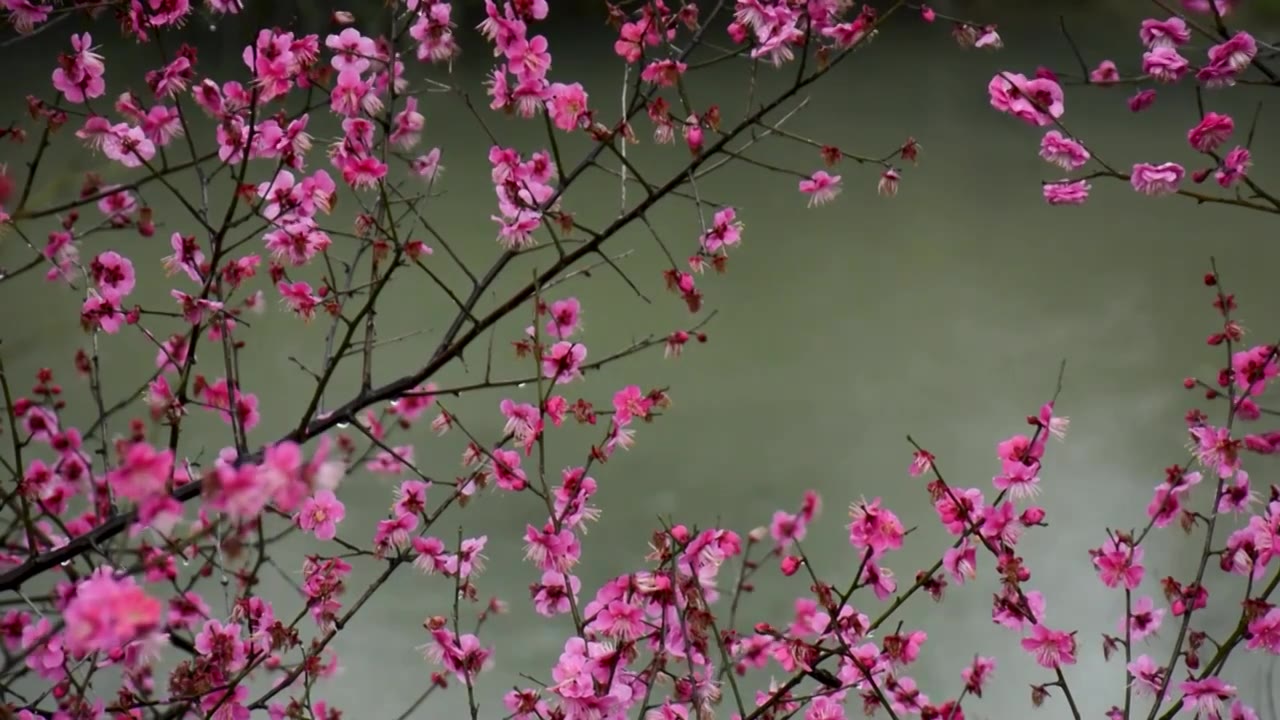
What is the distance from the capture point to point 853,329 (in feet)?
8.75

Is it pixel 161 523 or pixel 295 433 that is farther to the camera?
pixel 295 433

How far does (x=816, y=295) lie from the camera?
276cm

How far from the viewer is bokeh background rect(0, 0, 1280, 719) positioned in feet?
6.73

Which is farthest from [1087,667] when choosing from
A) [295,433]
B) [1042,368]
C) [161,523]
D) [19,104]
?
[19,104]

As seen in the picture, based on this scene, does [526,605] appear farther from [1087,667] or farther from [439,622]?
[1087,667]

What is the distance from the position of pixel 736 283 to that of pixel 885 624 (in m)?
1.03

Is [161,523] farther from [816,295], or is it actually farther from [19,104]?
[19,104]

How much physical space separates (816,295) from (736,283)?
194 millimetres

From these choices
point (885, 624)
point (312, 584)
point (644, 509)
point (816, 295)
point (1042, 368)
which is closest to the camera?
point (312, 584)

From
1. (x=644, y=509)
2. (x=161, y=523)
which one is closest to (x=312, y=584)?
(x=161, y=523)

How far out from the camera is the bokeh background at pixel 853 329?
205 centimetres

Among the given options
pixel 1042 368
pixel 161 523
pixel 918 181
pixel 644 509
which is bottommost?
pixel 161 523

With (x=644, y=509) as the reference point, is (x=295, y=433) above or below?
below

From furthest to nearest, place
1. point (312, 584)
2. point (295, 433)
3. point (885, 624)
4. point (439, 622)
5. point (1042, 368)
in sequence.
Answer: point (1042, 368) → point (885, 624) → point (312, 584) → point (439, 622) → point (295, 433)
